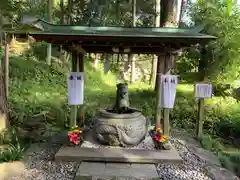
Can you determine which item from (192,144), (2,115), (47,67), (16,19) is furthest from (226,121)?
(16,19)

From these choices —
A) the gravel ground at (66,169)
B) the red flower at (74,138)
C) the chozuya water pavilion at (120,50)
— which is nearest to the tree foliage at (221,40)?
the chozuya water pavilion at (120,50)

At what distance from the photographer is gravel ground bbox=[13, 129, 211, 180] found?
15.5 ft

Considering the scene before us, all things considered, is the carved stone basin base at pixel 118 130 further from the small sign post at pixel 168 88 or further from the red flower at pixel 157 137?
the small sign post at pixel 168 88

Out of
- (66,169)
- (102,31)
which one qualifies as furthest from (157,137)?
(102,31)

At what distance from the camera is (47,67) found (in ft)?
45.5

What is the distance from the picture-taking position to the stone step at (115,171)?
15.0 ft

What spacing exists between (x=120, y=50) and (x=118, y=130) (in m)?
1.82

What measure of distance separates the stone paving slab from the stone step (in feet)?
0.32

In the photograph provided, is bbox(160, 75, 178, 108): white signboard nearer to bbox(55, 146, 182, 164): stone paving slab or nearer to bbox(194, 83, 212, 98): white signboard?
bbox(55, 146, 182, 164): stone paving slab

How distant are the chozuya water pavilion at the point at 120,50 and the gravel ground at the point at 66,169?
0.68ft

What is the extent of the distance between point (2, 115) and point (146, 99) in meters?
5.82

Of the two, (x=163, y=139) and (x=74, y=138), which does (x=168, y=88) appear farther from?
(x=74, y=138)

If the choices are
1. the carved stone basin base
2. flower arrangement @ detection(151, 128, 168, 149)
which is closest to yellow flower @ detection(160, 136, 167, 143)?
flower arrangement @ detection(151, 128, 168, 149)

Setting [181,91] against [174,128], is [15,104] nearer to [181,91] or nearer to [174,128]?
[174,128]
